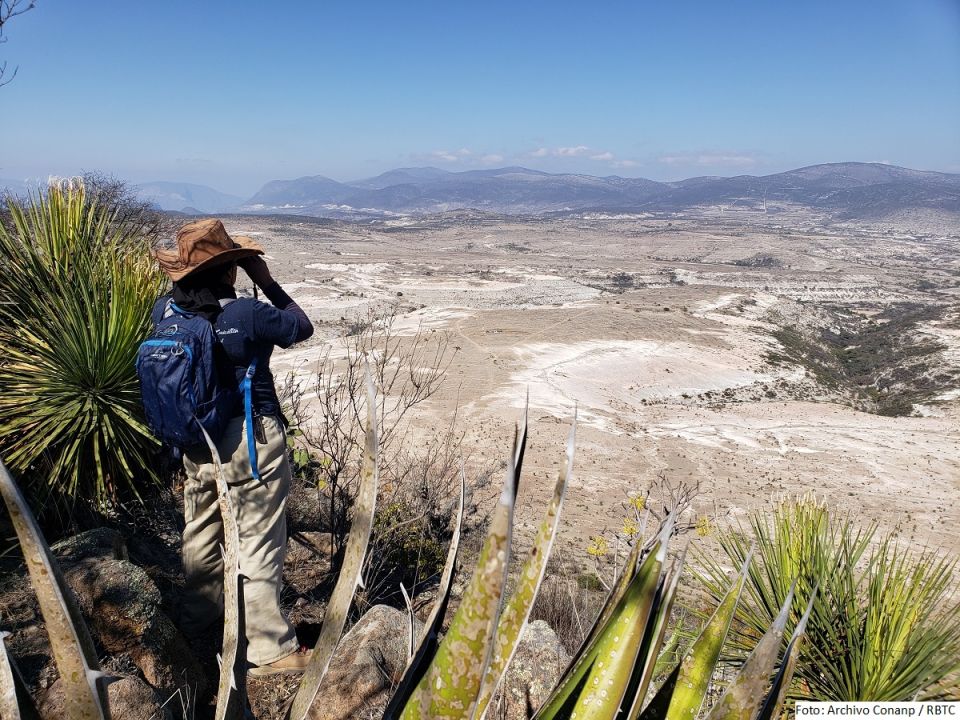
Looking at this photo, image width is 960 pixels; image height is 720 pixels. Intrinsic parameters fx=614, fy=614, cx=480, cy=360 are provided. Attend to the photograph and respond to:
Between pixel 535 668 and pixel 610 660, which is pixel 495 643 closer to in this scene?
pixel 610 660

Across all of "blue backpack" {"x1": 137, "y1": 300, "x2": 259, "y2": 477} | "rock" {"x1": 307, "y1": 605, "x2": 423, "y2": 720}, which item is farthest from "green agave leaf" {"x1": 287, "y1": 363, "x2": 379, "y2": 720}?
"blue backpack" {"x1": 137, "y1": 300, "x2": 259, "y2": 477}

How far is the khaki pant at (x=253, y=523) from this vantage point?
2.36m

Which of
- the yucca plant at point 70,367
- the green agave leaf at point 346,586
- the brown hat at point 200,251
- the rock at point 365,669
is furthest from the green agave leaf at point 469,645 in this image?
the yucca plant at point 70,367

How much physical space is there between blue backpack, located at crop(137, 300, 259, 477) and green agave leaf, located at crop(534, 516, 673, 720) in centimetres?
162

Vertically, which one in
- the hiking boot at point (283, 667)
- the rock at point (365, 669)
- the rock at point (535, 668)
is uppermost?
the rock at point (365, 669)

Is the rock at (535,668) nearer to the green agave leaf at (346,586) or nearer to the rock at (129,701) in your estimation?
the rock at (129,701)

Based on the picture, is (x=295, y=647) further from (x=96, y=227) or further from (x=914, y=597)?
(x=96, y=227)

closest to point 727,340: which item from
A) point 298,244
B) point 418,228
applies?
point 298,244

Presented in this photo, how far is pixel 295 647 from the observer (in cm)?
244

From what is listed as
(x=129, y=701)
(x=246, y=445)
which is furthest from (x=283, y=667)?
(x=246, y=445)

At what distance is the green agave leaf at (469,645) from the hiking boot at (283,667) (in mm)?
1664

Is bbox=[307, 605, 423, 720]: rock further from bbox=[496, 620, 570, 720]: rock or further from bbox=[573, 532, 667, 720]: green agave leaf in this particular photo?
bbox=[573, 532, 667, 720]: green agave leaf

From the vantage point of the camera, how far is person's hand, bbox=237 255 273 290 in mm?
2488

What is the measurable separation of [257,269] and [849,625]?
2.65 meters
